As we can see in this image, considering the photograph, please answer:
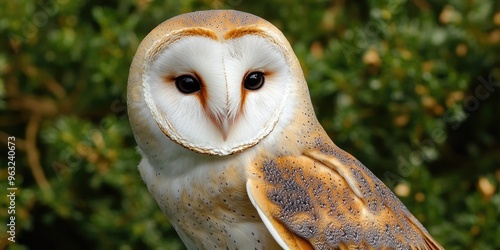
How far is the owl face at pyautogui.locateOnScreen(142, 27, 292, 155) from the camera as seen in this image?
126 centimetres

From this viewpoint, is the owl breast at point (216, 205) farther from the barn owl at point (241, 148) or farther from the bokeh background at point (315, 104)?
the bokeh background at point (315, 104)

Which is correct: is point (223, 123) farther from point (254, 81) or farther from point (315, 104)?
point (315, 104)

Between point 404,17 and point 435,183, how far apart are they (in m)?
0.53

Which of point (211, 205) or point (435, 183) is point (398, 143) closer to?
point (435, 183)

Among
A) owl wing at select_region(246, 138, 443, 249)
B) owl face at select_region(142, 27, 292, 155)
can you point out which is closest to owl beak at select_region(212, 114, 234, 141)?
owl face at select_region(142, 27, 292, 155)

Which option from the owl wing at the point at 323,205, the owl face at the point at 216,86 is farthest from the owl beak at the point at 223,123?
the owl wing at the point at 323,205

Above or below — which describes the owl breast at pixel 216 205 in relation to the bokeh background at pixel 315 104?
below

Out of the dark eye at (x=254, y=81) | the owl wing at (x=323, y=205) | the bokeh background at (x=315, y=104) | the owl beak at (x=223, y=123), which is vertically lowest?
the owl wing at (x=323, y=205)

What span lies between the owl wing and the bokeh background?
806mm

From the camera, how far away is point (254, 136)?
133 centimetres

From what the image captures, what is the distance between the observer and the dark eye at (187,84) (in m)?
1.29

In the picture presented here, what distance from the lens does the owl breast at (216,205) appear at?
1355mm

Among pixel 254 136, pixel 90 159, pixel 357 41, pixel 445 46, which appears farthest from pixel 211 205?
pixel 445 46

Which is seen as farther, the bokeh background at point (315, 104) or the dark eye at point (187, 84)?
the bokeh background at point (315, 104)
